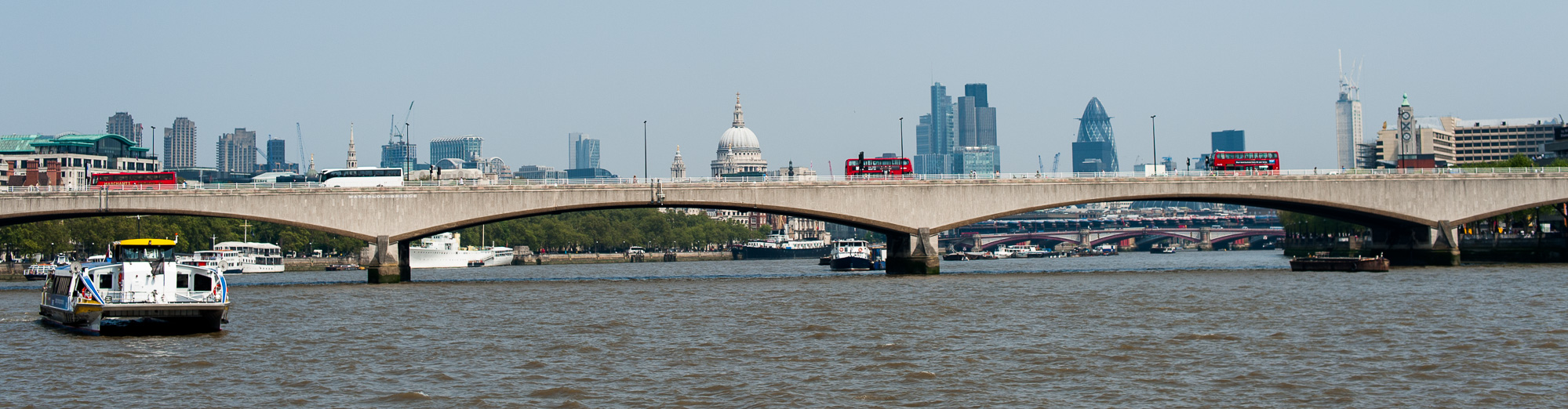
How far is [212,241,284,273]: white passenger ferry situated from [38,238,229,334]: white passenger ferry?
87.4 m

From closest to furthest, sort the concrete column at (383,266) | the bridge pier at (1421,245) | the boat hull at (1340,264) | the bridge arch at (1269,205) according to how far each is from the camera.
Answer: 1. the concrete column at (383,266)
2. the boat hull at (1340,264)
3. the bridge arch at (1269,205)
4. the bridge pier at (1421,245)

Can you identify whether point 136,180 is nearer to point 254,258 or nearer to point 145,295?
point 145,295

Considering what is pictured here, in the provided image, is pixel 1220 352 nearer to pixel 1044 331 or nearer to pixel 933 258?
pixel 1044 331

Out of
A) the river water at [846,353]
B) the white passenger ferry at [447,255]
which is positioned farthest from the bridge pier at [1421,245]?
the white passenger ferry at [447,255]

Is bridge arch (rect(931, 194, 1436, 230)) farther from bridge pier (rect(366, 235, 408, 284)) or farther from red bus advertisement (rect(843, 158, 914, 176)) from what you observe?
bridge pier (rect(366, 235, 408, 284))

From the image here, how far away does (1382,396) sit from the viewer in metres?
27.9

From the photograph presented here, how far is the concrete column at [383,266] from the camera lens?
84.3m

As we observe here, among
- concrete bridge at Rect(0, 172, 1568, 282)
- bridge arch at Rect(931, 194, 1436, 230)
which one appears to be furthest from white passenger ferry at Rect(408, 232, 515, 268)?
bridge arch at Rect(931, 194, 1436, 230)

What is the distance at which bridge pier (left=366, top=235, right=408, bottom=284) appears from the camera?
277 feet

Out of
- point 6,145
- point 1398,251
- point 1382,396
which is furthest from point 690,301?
point 6,145

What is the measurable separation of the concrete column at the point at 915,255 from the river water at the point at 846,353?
951 inches

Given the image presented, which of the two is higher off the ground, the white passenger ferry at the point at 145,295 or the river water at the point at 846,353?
the white passenger ferry at the point at 145,295

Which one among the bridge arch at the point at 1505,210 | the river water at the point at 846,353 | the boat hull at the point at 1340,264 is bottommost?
the river water at the point at 846,353

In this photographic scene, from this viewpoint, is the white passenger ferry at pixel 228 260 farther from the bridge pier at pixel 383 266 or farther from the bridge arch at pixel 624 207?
the bridge arch at pixel 624 207
